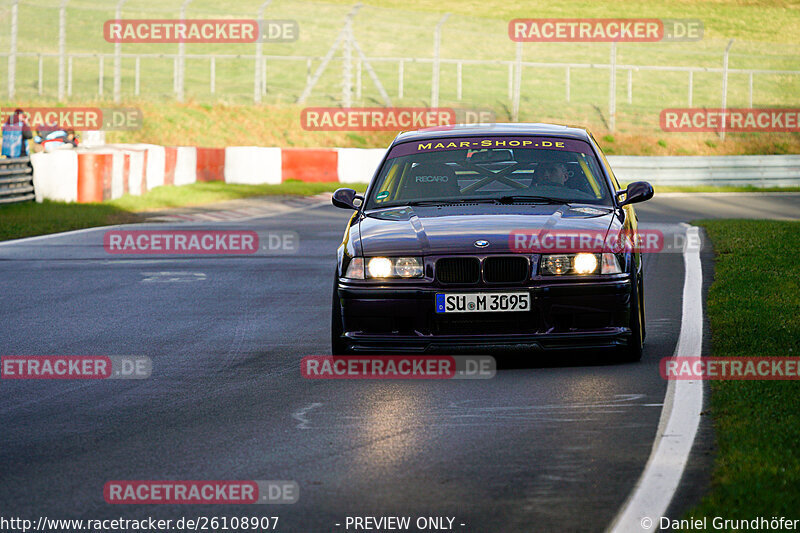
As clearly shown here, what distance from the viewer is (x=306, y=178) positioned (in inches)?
1236

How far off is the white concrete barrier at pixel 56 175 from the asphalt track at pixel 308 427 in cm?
1295

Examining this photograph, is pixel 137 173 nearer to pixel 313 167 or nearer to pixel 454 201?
pixel 313 167

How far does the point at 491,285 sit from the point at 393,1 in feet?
214

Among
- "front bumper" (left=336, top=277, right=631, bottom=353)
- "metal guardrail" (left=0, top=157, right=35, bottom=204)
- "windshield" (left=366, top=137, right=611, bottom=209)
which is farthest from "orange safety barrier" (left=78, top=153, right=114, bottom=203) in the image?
"front bumper" (left=336, top=277, right=631, bottom=353)

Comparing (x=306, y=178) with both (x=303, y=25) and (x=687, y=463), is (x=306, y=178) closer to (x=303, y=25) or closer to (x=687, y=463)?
(x=687, y=463)

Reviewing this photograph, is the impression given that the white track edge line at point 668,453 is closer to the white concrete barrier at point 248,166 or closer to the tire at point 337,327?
the tire at point 337,327

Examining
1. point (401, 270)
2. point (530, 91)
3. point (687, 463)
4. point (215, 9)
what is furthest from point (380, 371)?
point (215, 9)

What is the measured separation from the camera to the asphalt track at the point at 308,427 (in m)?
5.12

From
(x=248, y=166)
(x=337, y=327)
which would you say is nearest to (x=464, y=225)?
(x=337, y=327)

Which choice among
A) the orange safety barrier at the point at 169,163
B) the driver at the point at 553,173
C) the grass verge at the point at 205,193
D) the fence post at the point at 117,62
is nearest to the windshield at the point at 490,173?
the driver at the point at 553,173

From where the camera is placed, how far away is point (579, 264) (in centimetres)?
790

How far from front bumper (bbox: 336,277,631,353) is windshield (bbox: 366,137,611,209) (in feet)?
4.16

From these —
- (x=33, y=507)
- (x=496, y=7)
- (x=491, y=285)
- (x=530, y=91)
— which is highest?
(x=496, y=7)

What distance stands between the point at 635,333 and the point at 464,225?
1.21 m
